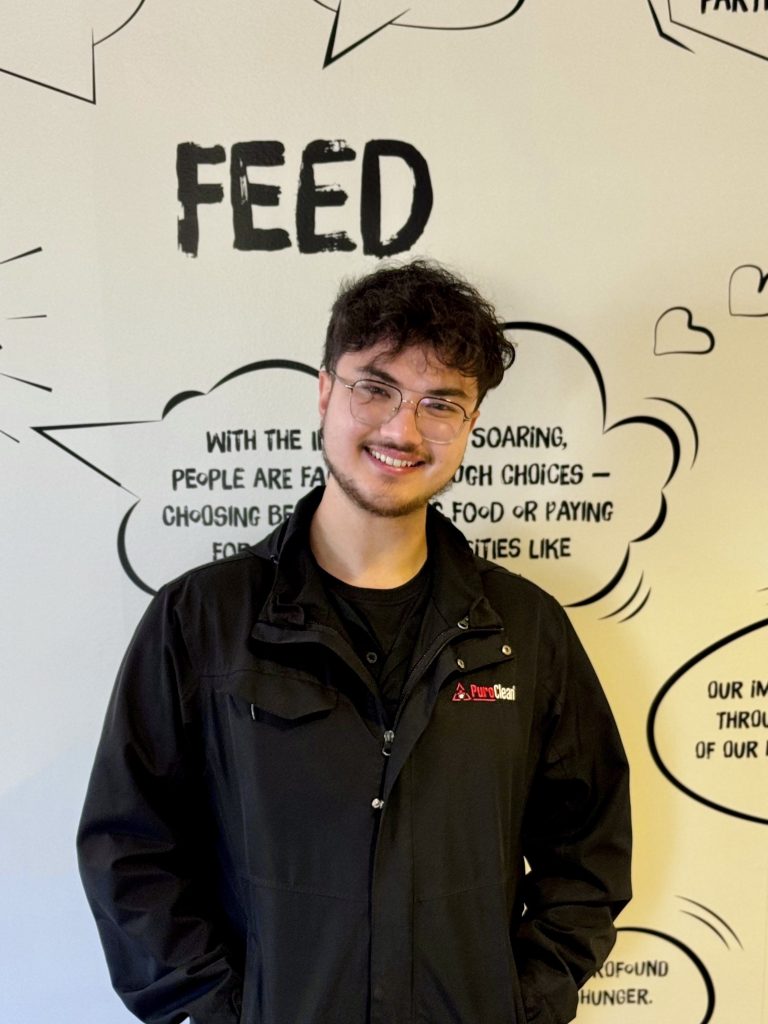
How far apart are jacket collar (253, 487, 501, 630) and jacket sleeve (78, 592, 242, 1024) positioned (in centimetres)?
16

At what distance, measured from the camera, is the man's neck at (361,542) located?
1045 millimetres

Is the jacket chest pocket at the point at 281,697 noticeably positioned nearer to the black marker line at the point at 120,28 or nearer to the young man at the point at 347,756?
the young man at the point at 347,756

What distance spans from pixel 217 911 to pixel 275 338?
36.1 inches

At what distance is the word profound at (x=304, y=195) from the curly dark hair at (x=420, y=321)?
20 cm

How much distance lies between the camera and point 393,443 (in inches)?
38.7

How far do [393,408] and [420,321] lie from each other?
0.13 m

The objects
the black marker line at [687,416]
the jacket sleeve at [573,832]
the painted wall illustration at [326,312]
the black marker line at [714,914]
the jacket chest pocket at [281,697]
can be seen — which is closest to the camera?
the jacket chest pocket at [281,697]

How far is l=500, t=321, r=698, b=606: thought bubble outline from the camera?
1.28m

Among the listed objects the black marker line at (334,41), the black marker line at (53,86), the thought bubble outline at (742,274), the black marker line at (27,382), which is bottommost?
the black marker line at (27,382)

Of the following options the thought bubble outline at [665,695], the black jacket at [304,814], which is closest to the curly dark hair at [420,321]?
the black jacket at [304,814]

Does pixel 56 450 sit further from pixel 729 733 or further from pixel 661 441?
pixel 729 733

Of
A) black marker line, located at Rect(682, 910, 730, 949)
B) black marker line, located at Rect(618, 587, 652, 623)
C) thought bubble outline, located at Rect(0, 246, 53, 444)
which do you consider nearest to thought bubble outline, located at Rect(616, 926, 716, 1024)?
black marker line, located at Rect(682, 910, 730, 949)

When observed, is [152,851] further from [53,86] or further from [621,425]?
[53,86]

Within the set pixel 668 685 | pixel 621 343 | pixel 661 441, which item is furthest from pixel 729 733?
pixel 621 343
